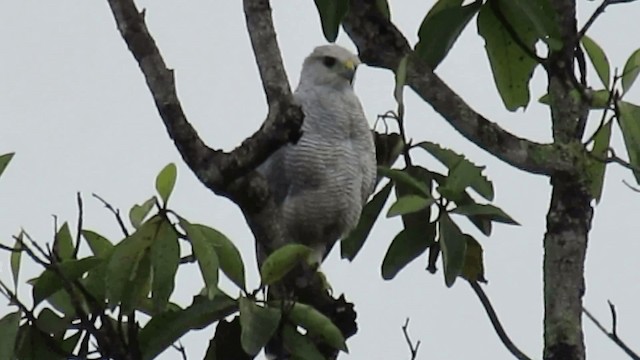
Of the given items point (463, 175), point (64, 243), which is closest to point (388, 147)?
point (463, 175)

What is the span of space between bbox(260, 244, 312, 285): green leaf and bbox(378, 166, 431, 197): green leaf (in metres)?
0.40

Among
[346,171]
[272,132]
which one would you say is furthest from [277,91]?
[346,171]

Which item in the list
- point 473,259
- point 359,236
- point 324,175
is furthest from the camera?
point 324,175

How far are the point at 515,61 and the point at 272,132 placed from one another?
781 millimetres

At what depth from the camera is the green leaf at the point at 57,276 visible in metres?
3.03

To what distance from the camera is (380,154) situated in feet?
13.8

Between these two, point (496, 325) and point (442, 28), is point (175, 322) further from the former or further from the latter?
point (442, 28)

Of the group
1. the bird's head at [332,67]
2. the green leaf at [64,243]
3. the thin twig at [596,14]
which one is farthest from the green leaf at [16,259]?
the bird's head at [332,67]

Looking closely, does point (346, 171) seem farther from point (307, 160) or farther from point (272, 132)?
point (272, 132)

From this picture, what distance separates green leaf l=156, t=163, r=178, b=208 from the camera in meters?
2.99

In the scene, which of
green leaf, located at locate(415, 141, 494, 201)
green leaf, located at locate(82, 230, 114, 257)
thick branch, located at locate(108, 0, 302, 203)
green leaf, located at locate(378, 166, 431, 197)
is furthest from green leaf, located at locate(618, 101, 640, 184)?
green leaf, located at locate(82, 230, 114, 257)

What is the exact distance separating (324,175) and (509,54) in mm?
1265

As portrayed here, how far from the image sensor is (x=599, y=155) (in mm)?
3369

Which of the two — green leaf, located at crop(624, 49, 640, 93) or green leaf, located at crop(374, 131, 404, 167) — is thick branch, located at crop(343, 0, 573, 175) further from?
green leaf, located at crop(374, 131, 404, 167)
